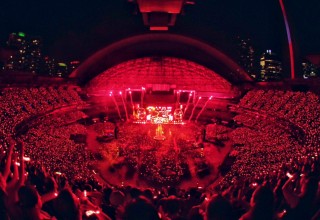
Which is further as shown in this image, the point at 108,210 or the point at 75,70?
the point at 75,70

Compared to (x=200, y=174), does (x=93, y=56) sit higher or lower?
higher

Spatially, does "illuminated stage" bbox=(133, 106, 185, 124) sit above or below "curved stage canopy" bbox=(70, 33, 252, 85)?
below

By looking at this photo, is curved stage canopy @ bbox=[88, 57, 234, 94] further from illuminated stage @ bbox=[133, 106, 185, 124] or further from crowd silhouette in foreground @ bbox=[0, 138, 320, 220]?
crowd silhouette in foreground @ bbox=[0, 138, 320, 220]

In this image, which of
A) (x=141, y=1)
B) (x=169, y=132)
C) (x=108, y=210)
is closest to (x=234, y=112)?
(x=169, y=132)

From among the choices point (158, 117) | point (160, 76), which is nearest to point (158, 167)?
point (158, 117)

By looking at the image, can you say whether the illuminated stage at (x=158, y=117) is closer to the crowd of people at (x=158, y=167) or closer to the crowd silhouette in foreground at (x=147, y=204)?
the crowd of people at (x=158, y=167)

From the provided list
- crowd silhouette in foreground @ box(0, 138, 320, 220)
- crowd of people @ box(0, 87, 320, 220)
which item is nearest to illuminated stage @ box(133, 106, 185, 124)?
crowd of people @ box(0, 87, 320, 220)

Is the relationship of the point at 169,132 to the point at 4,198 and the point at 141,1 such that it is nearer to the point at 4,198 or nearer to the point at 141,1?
the point at 141,1
